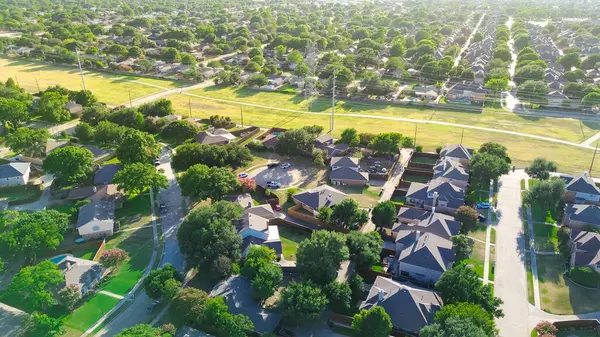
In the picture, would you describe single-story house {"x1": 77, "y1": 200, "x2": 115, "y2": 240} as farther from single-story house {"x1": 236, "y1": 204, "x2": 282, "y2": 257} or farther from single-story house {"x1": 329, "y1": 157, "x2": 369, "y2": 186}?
single-story house {"x1": 329, "y1": 157, "x2": 369, "y2": 186}

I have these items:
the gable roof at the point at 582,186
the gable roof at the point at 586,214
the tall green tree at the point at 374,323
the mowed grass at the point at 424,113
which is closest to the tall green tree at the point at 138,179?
the tall green tree at the point at 374,323

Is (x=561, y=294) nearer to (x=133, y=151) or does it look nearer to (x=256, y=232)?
(x=256, y=232)

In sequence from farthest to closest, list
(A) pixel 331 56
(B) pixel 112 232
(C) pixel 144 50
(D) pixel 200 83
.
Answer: (C) pixel 144 50, (A) pixel 331 56, (D) pixel 200 83, (B) pixel 112 232

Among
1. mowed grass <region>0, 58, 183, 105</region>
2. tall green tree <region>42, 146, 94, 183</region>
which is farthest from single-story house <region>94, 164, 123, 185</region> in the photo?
mowed grass <region>0, 58, 183, 105</region>

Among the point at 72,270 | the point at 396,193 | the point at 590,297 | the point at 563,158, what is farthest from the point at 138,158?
the point at 563,158

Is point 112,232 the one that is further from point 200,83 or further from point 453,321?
point 200,83

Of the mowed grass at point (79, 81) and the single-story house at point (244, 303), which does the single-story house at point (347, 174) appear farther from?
the mowed grass at point (79, 81)
